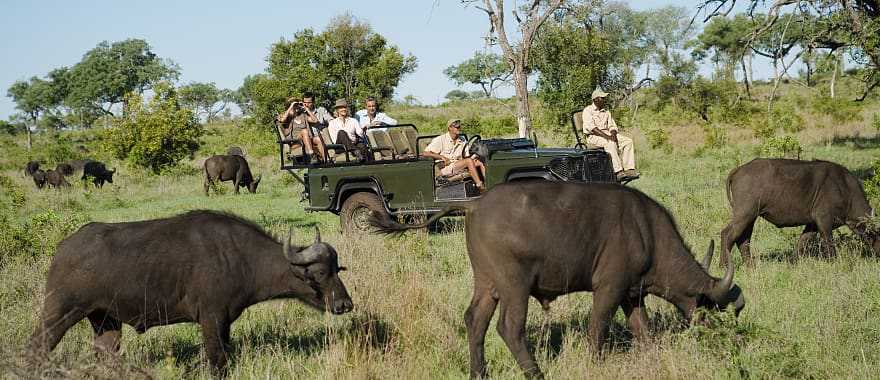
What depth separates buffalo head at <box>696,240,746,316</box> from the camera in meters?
6.81

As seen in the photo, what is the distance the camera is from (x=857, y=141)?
2581 cm

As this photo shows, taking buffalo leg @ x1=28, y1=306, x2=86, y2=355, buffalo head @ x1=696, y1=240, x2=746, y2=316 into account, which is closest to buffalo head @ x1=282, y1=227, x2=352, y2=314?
buffalo leg @ x1=28, y1=306, x2=86, y2=355

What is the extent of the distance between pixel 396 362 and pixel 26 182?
30684mm

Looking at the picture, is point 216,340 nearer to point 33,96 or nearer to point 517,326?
point 517,326

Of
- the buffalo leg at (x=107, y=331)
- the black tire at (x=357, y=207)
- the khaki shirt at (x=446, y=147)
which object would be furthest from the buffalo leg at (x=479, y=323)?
the black tire at (x=357, y=207)

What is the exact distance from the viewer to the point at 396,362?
6719 millimetres

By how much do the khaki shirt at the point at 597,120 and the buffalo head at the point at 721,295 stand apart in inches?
282

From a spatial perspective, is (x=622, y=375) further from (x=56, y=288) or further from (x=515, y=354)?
(x=56, y=288)

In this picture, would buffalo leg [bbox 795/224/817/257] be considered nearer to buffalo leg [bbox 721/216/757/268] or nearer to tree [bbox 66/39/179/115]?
buffalo leg [bbox 721/216/757/268]

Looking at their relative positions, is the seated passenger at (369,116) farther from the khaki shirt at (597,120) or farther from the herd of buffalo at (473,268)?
the herd of buffalo at (473,268)

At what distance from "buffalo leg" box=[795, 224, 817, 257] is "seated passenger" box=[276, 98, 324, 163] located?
7.35 metres

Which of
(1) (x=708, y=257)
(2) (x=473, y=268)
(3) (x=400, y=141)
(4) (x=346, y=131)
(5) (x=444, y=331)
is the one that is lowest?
(5) (x=444, y=331)

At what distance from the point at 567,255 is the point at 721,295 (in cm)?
144

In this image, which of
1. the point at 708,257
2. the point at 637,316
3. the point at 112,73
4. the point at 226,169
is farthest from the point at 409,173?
the point at 112,73
